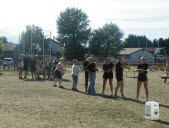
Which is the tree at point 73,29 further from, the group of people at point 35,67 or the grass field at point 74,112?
the grass field at point 74,112

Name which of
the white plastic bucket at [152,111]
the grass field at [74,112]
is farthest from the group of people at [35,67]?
the white plastic bucket at [152,111]

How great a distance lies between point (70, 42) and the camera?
234 feet

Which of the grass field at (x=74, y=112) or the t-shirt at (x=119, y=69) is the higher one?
the t-shirt at (x=119, y=69)

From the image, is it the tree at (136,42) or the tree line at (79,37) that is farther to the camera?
the tree at (136,42)

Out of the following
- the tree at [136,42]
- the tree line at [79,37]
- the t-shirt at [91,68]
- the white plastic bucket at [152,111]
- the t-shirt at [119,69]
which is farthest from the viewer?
the tree at [136,42]

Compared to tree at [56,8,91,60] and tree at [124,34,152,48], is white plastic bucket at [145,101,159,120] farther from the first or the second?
tree at [124,34,152,48]

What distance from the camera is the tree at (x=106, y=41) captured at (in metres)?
73.3

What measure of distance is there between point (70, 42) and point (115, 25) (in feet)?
48.0

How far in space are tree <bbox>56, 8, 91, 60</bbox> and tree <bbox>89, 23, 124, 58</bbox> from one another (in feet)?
8.81

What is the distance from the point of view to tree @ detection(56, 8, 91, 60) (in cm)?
7156

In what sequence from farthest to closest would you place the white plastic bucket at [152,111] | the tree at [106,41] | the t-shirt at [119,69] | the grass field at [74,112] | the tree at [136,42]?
the tree at [136,42], the tree at [106,41], the t-shirt at [119,69], the white plastic bucket at [152,111], the grass field at [74,112]

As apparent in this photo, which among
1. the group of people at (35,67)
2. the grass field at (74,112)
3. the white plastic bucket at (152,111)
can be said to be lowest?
the grass field at (74,112)

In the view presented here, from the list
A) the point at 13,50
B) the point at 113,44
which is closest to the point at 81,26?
the point at 113,44

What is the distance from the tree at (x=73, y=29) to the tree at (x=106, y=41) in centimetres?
269
